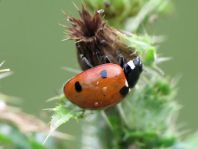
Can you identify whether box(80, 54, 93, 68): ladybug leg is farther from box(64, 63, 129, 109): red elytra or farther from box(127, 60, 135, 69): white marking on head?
box(127, 60, 135, 69): white marking on head

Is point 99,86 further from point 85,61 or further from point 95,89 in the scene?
point 85,61

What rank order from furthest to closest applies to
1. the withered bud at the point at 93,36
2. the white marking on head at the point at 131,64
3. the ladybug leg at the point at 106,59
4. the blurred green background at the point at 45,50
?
1. the blurred green background at the point at 45,50
2. the white marking on head at the point at 131,64
3. the ladybug leg at the point at 106,59
4. the withered bud at the point at 93,36

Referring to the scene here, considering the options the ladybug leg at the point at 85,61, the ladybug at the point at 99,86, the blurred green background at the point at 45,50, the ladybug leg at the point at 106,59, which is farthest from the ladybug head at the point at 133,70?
the blurred green background at the point at 45,50

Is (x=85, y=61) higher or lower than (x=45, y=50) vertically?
lower

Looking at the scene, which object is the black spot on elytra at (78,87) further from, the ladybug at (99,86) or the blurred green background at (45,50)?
the blurred green background at (45,50)

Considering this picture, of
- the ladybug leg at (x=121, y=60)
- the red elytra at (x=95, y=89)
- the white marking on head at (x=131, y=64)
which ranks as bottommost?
the red elytra at (x=95, y=89)

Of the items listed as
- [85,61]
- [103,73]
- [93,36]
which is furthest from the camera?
[103,73]

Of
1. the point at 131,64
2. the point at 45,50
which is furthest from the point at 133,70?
the point at 45,50
